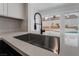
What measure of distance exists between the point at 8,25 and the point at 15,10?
382 mm

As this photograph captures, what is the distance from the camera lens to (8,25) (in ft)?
9.19

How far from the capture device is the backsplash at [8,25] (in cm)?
268

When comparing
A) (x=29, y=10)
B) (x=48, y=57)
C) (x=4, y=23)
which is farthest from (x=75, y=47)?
(x=48, y=57)

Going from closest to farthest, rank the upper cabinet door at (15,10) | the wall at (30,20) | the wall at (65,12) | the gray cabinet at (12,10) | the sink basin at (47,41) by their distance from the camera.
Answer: the sink basin at (47,41), the gray cabinet at (12,10), the upper cabinet door at (15,10), the wall at (30,20), the wall at (65,12)

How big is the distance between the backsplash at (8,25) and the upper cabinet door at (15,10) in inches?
7.7

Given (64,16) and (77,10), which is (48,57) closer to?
(77,10)

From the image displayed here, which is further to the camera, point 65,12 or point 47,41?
point 65,12

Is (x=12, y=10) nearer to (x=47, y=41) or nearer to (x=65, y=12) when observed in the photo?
(x=47, y=41)

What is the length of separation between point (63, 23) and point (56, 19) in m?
0.34

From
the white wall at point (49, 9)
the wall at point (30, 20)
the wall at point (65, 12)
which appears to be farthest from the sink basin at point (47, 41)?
the wall at point (65, 12)

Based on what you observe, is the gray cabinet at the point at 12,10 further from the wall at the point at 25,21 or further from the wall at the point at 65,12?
the wall at the point at 65,12

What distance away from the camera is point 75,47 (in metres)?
3.64

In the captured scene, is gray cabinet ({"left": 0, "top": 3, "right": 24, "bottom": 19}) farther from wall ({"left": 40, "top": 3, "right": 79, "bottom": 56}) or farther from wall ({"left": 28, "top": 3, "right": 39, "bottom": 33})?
wall ({"left": 40, "top": 3, "right": 79, "bottom": 56})

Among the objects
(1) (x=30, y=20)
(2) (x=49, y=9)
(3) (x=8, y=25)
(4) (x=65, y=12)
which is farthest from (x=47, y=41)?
(2) (x=49, y=9)
